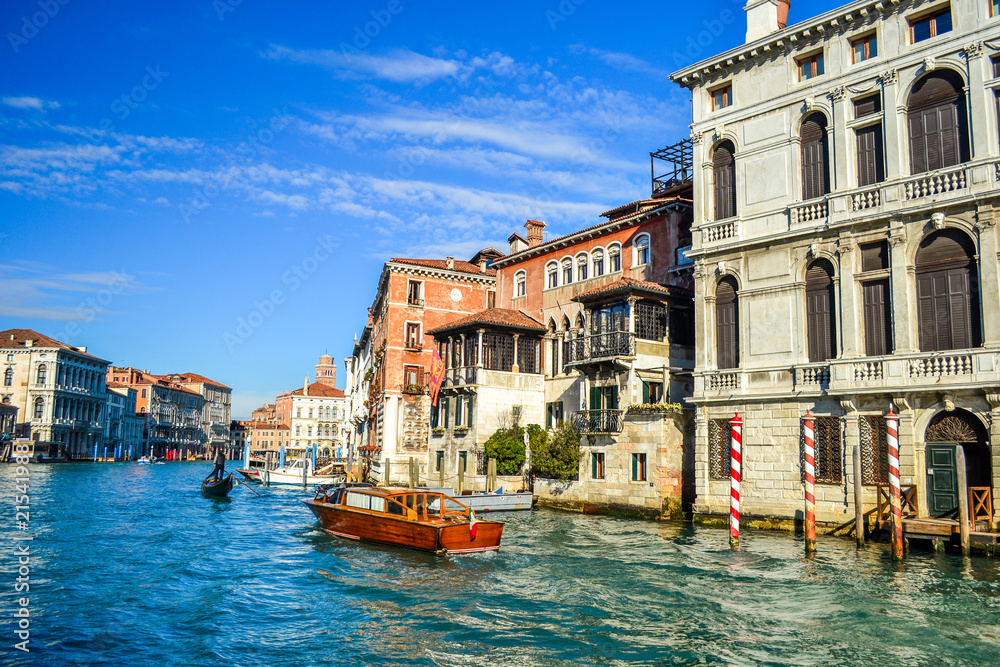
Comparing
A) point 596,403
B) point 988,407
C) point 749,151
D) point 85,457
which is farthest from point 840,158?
point 85,457

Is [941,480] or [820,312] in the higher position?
[820,312]

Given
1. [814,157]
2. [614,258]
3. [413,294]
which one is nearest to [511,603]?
[814,157]

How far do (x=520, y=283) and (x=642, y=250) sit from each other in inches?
340

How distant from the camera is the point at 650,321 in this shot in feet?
88.9

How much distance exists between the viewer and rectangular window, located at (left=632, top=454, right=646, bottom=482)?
82.9ft

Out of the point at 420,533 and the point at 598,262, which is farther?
the point at 598,262

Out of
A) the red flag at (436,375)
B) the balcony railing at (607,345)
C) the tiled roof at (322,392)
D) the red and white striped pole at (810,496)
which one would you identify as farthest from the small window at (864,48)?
the tiled roof at (322,392)

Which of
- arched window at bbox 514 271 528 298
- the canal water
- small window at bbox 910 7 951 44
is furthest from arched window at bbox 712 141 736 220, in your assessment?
arched window at bbox 514 271 528 298

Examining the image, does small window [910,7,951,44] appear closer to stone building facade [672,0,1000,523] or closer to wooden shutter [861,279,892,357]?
stone building facade [672,0,1000,523]

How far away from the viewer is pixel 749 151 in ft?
74.0

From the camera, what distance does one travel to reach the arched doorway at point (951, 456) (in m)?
17.3

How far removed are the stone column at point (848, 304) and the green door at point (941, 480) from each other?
9.91 feet

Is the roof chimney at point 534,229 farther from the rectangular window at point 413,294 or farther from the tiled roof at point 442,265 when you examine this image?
the rectangular window at point 413,294

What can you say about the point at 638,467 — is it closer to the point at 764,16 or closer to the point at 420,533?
the point at 420,533
